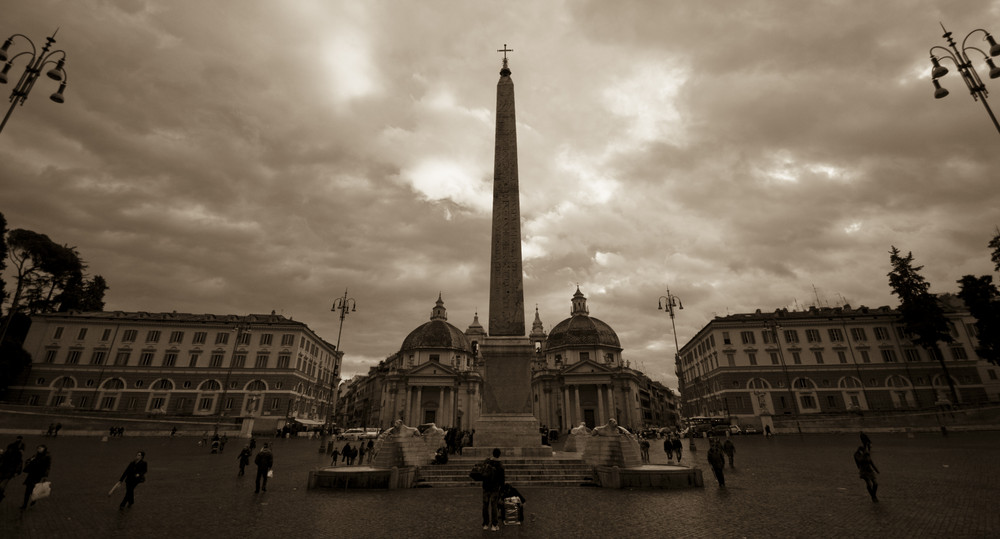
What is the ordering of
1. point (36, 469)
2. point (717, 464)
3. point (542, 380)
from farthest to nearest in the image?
point (542, 380) → point (717, 464) → point (36, 469)

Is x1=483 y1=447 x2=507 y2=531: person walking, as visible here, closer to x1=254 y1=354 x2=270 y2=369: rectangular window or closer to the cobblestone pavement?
the cobblestone pavement

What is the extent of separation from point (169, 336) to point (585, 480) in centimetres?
5934

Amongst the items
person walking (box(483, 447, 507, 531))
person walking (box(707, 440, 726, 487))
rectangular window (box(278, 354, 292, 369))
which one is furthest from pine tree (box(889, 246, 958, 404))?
rectangular window (box(278, 354, 292, 369))

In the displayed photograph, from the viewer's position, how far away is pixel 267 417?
49656 mm

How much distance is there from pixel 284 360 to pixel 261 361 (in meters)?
2.59

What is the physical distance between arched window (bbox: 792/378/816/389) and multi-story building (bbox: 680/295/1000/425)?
0.32ft

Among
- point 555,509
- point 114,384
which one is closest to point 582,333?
point 555,509

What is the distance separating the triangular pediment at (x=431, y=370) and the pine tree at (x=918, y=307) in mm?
52192

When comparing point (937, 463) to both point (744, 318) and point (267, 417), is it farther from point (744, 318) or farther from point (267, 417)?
point (267, 417)

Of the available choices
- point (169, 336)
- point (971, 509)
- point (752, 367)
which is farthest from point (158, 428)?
point (752, 367)

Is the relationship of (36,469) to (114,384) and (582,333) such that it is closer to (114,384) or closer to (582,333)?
(114,384)

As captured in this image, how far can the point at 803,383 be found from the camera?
5097 cm

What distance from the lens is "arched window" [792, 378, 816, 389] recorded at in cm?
5066

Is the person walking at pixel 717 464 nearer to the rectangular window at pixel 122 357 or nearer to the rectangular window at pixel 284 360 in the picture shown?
the rectangular window at pixel 284 360
